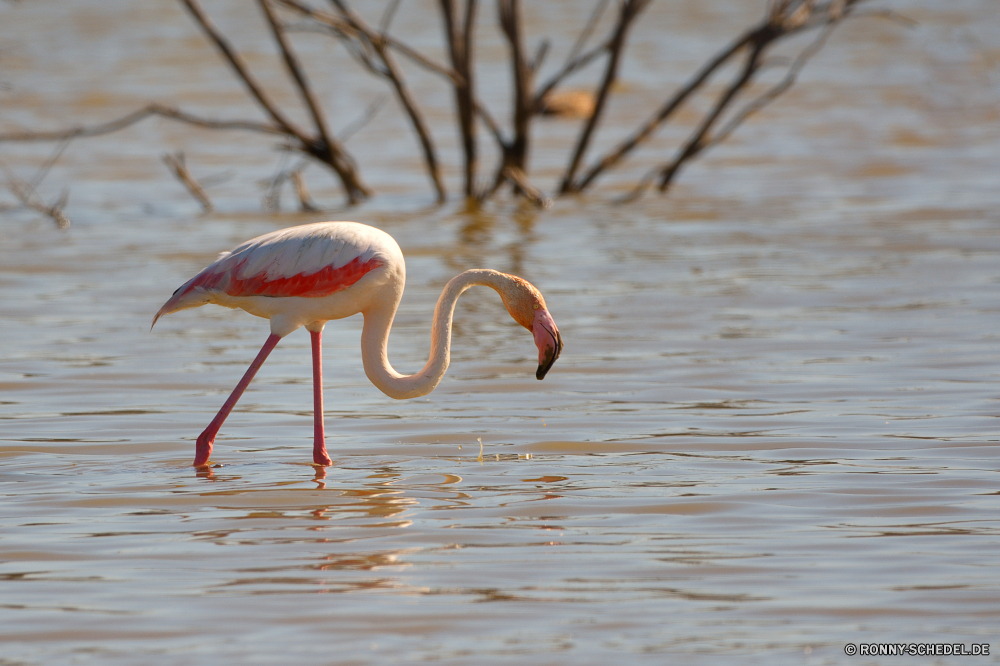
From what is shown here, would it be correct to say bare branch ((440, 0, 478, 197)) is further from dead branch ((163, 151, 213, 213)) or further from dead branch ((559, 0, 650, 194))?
dead branch ((163, 151, 213, 213))

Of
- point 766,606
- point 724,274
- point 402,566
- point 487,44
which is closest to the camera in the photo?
point 766,606

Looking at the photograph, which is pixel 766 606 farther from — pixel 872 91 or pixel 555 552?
pixel 872 91

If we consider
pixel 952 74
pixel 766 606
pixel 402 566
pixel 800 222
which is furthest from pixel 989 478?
pixel 952 74

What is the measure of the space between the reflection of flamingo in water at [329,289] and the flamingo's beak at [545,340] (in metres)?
0.13

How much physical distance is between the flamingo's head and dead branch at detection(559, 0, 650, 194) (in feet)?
28.0

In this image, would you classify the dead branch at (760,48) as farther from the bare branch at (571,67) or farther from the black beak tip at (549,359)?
the black beak tip at (549,359)

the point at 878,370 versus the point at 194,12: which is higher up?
the point at 878,370

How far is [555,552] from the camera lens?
474cm

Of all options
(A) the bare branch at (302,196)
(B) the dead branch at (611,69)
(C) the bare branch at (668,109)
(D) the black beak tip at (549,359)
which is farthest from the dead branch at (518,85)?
(D) the black beak tip at (549,359)

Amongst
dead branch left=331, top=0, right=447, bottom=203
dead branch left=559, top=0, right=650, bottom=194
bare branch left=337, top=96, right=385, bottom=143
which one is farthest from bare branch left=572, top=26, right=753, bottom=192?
bare branch left=337, top=96, right=385, bottom=143

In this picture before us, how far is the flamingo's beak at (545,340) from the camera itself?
5828 mm

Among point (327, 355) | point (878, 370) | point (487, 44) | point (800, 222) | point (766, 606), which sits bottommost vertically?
point (487, 44)

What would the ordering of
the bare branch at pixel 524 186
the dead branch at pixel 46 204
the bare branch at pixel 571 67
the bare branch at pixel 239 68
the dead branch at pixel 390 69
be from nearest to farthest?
→ the dead branch at pixel 46 204, the dead branch at pixel 390 69, the bare branch at pixel 239 68, the bare branch at pixel 571 67, the bare branch at pixel 524 186

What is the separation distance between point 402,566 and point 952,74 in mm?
27930
